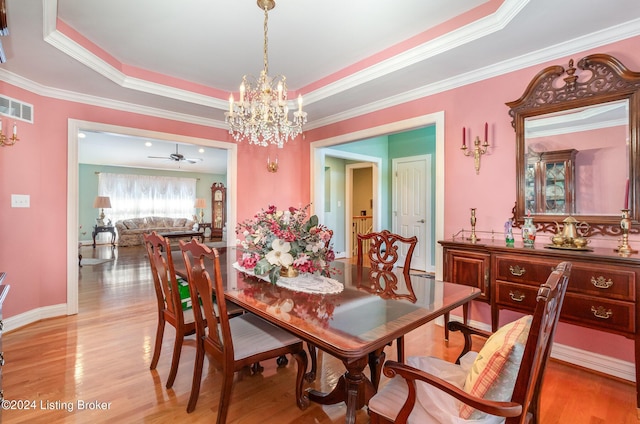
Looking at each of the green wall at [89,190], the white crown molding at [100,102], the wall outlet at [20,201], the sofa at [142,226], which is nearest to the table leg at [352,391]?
the wall outlet at [20,201]

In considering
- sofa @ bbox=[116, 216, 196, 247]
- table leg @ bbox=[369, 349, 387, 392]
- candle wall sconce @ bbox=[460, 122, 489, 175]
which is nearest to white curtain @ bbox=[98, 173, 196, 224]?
sofa @ bbox=[116, 216, 196, 247]

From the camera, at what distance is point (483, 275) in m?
2.41

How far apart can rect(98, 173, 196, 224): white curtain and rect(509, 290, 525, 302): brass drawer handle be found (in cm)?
1050

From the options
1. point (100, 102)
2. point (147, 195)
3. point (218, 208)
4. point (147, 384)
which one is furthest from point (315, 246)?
point (147, 195)

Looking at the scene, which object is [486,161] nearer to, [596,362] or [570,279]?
[570,279]

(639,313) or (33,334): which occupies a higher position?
(639,313)

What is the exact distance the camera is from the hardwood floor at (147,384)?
1.70 metres

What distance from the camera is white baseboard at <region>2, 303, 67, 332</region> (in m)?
2.77

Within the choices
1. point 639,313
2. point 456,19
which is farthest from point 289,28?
point 639,313

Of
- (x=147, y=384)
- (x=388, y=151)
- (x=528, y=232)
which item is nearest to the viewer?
(x=147, y=384)

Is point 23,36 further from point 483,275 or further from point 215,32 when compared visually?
point 483,275

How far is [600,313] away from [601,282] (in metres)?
0.20

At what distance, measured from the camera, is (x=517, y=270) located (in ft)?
7.25

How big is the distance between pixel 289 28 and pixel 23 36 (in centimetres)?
193
